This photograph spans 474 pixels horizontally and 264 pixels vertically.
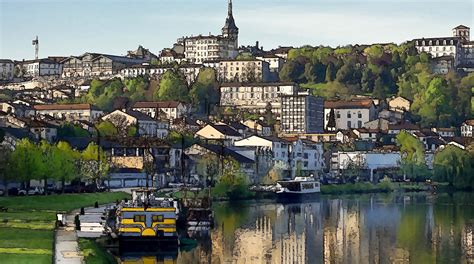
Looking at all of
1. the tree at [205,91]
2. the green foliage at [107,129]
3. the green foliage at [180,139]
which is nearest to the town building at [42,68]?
the tree at [205,91]

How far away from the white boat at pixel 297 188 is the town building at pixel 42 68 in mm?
89664

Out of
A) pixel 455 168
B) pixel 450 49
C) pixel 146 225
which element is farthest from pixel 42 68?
pixel 146 225

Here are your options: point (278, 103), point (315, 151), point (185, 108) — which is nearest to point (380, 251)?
point (315, 151)

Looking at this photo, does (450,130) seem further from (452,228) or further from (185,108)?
(452,228)

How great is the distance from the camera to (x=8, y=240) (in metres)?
34.5

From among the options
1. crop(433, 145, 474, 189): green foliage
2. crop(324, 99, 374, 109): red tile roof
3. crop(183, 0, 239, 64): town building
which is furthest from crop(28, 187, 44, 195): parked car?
crop(183, 0, 239, 64): town building

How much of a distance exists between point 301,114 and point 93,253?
92.2 metres

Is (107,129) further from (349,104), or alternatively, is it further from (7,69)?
(7,69)

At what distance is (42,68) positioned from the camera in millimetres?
167500

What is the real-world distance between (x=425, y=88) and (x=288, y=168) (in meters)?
48.4

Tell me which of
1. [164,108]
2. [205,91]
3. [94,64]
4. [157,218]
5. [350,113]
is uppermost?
[94,64]

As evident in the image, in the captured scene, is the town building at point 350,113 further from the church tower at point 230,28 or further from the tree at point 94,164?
the tree at point 94,164

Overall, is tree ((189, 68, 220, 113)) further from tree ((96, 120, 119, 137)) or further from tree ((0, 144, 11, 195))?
tree ((0, 144, 11, 195))

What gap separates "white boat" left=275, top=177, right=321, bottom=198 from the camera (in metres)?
79.5
